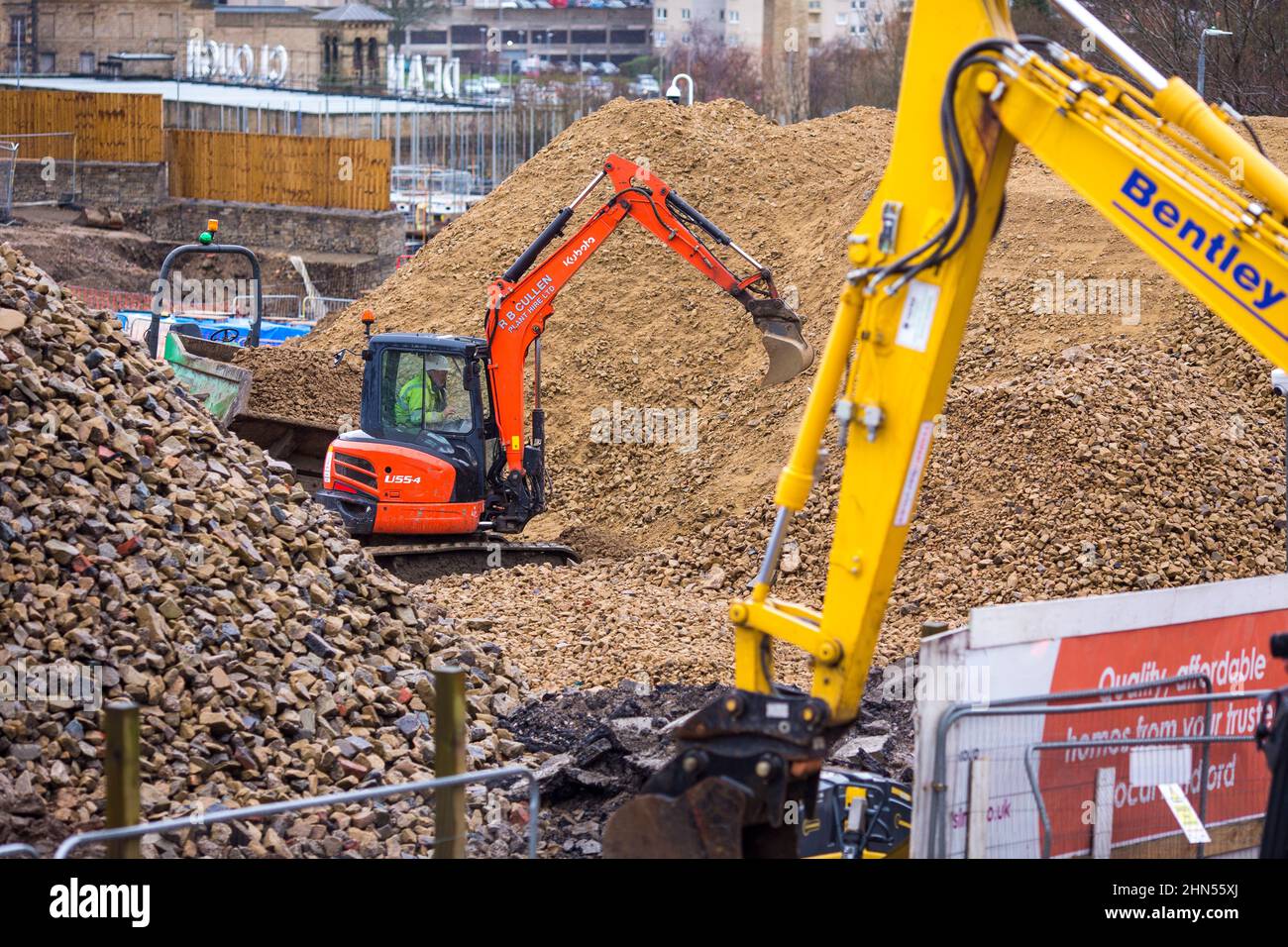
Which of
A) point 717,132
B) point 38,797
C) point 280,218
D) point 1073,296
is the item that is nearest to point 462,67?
point 280,218

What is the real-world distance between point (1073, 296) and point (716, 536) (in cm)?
641

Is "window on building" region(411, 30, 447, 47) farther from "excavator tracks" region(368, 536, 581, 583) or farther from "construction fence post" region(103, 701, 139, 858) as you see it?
"construction fence post" region(103, 701, 139, 858)

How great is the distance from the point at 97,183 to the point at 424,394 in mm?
33663

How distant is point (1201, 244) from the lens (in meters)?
5.73

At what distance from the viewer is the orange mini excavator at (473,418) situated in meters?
15.6

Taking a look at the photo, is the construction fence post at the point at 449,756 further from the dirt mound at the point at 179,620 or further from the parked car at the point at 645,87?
the parked car at the point at 645,87

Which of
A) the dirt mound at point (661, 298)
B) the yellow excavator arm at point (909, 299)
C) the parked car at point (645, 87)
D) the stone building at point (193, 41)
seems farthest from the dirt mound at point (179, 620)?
the parked car at point (645, 87)

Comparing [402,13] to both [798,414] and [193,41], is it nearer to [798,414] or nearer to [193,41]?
[193,41]

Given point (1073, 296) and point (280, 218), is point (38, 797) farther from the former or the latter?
point (280, 218)
